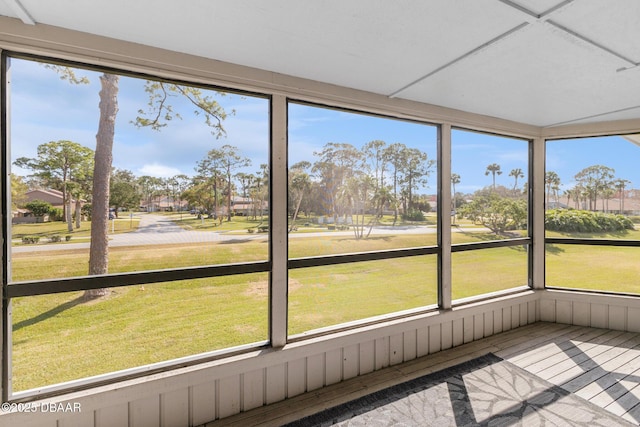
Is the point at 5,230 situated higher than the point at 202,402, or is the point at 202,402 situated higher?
the point at 5,230

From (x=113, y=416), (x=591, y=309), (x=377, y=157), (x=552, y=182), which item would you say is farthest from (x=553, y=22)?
(x=591, y=309)

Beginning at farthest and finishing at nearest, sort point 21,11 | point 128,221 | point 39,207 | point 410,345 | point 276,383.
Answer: point 410,345 → point 276,383 → point 128,221 → point 39,207 → point 21,11

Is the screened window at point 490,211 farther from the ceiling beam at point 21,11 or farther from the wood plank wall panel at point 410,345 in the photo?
the ceiling beam at point 21,11

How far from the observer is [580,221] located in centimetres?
352

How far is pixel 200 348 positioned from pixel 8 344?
1097 mm

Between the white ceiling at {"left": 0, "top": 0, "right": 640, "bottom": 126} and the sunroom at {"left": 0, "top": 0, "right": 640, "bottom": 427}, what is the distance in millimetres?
15

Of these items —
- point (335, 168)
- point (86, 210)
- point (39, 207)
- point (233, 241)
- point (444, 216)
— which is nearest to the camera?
point (39, 207)

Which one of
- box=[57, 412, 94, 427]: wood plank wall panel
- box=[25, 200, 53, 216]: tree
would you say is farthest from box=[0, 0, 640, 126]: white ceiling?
box=[57, 412, 94, 427]: wood plank wall panel

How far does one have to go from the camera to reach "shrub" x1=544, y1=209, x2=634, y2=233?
3.44 meters

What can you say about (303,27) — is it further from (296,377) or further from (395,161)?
(296,377)

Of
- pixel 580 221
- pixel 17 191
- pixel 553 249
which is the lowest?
pixel 553 249

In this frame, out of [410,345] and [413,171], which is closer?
[410,345]

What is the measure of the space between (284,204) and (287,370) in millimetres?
1210

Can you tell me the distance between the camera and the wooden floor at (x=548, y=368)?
1950mm
